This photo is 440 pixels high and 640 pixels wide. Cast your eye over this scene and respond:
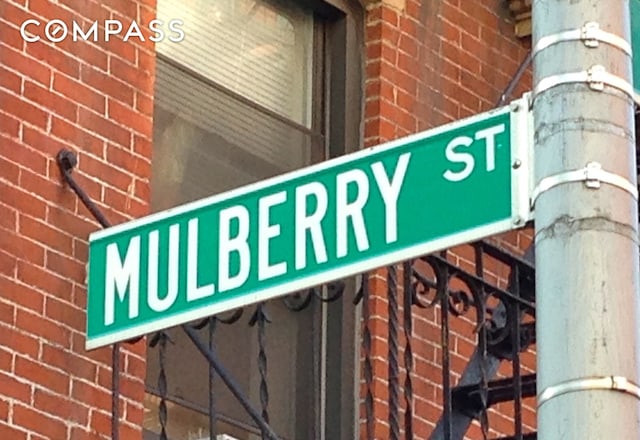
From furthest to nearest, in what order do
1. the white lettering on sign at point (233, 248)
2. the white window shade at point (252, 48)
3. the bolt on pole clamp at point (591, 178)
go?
1. the white window shade at point (252, 48)
2. the white lettering on sign at point (233, 248)
3. the bolt on pole clamp at point (591, 178)

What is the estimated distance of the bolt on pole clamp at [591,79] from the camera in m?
3.85

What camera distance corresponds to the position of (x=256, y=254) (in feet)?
16.1

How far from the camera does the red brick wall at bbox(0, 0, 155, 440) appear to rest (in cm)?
636

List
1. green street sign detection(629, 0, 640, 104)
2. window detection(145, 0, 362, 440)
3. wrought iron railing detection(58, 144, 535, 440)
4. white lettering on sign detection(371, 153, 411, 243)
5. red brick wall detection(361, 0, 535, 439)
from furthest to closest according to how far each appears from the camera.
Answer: red brick wall detection(361, 0, 535, 439) < window detection(145, 0, 362, 440) < wrought iron railing detection(58, 144, 535, 440) < green street sign detection(629, 0, 640, 104) < white lettering on sign detection(371, 153, 411, 243)

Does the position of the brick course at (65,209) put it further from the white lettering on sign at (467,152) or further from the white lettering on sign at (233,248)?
the white lettering on sign at (467,152)

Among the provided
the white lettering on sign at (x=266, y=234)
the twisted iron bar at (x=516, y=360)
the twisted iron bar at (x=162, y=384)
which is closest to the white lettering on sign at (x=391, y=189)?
the white lettering on sign at (x=266, y=234)

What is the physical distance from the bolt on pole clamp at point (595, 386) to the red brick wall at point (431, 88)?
13.5 ft

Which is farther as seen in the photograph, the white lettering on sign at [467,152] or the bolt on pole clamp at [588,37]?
the white lettering on sign at [467,152]

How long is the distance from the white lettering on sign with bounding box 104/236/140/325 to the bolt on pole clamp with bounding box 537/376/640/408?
1.99 m

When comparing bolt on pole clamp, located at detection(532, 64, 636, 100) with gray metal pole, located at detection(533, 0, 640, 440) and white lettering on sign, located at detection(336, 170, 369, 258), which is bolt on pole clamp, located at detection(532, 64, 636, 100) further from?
white lettering on sign, located at detection(336, 170, 369, 258)

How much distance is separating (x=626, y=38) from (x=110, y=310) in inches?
84.1

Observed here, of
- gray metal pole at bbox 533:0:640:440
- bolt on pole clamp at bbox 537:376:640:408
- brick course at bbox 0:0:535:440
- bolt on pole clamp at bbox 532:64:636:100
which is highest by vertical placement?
brick course at bbox 0:0:535:440

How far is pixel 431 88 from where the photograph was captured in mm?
8602

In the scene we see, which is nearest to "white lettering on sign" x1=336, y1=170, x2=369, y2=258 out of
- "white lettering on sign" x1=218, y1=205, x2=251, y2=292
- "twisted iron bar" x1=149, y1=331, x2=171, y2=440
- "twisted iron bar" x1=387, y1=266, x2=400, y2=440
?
"white lettering on sign" x1=218, y1=205, x2=251, y2=292
